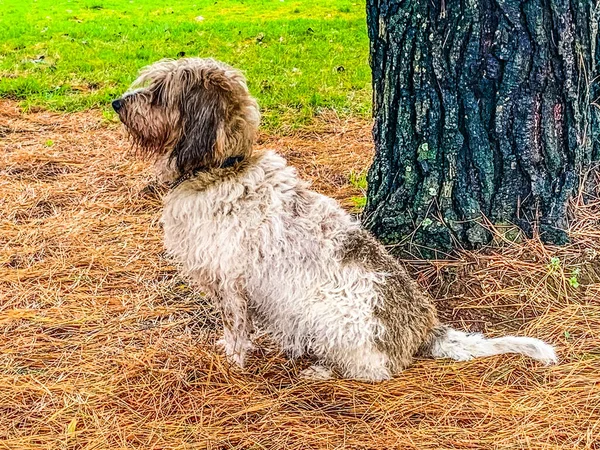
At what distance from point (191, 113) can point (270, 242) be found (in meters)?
0.78

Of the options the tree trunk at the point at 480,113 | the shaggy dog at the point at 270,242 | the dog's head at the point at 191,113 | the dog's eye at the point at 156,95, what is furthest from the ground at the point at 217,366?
the dog's eye at the point at 156,95

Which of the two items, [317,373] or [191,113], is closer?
[191,113]

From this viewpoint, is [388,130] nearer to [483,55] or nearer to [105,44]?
[483,55]

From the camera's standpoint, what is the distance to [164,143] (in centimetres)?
356

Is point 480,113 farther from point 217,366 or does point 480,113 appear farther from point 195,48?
point 195,48

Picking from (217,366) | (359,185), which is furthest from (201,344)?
(359,185)

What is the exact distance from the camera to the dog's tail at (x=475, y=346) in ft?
11.6

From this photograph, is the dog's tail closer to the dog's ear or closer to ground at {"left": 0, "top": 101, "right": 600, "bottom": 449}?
ground at {"left": 0, "top": 101, "right": 600, "bottom": 449}

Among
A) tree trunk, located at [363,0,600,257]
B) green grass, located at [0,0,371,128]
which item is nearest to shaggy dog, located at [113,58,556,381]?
tree trunk, located at [363,0,600,257]

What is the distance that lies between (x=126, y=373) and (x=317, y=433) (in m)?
1.15

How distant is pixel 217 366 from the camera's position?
3697 millimetres

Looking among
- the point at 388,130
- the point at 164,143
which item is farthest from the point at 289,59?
the point at 164,143

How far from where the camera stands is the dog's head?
11.2ft

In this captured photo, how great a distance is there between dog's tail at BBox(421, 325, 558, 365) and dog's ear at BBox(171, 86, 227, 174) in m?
1.54
